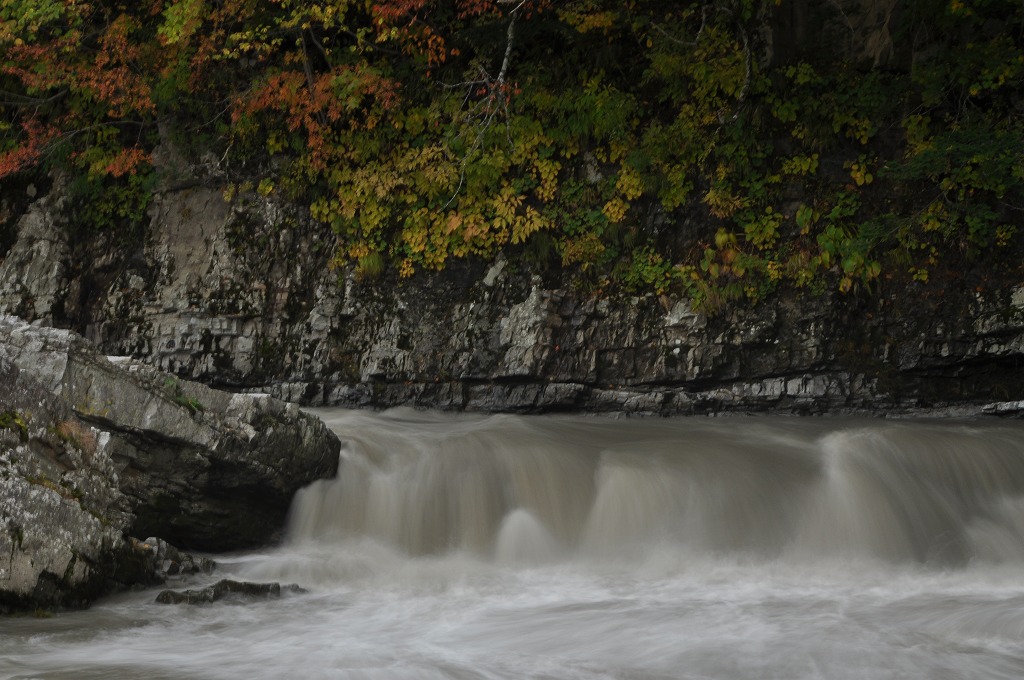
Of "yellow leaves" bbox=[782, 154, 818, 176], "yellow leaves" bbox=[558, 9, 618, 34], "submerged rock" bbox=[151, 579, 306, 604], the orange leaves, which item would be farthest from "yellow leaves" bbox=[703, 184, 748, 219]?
the orange leaves

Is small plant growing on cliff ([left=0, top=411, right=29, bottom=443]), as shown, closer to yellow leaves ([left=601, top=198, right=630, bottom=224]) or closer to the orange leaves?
yellow leaves ([left=601, top=198, right=630, bottom=224])

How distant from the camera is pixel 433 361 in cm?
1039

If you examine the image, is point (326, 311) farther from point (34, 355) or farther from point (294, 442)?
point (34, 355)

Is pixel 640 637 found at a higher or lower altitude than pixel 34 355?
lower

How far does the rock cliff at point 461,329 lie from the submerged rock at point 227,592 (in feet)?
16.3

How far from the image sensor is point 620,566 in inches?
252

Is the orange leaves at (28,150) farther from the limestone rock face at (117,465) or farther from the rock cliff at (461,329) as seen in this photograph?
the limestone rock face at (117,465)

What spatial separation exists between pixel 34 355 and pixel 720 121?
7.54m

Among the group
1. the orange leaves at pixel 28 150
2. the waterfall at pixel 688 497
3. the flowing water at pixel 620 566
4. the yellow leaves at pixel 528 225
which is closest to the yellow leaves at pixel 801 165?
the yellow leaves at pixel 528 225

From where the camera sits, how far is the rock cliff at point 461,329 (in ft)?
30.8

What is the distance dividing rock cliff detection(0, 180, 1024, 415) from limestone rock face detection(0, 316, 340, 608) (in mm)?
3496

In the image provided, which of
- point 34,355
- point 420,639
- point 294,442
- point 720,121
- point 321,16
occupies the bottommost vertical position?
point 420,639

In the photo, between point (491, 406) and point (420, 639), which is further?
point (491, 406)

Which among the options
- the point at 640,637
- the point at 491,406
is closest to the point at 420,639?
the point at 640,637
